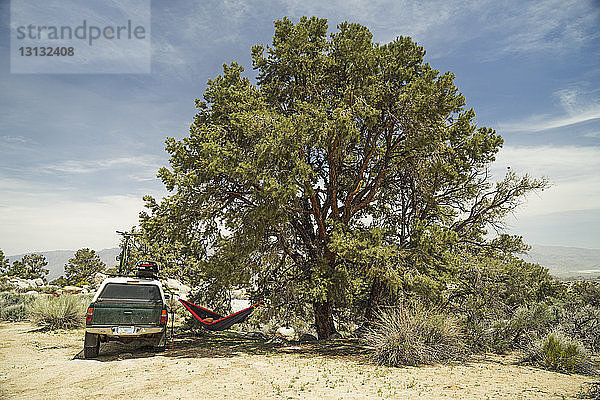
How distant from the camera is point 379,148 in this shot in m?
12.5

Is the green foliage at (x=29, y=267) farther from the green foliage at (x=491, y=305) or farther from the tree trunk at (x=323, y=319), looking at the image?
the green foliage at (x=491, y=305)

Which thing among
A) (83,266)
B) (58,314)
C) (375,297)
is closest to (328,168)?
(375,297)

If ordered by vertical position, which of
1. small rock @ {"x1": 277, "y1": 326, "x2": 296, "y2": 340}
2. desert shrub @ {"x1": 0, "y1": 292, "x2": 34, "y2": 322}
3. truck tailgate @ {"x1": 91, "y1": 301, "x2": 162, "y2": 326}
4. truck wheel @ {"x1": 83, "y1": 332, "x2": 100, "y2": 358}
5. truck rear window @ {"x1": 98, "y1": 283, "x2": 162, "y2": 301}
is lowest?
small rock @ {"x1": 277, "y1": 326, "x2": 296, "y2": 340}

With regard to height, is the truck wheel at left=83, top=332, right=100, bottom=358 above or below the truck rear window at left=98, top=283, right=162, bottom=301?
below

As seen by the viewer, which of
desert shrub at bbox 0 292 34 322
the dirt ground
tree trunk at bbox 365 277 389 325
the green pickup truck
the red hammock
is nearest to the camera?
the dirt ground

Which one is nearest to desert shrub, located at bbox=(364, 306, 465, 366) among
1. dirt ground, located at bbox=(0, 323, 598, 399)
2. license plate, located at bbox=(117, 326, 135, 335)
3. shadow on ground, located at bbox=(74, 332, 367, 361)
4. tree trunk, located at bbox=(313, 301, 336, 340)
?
dirt ground, located at bbox=(0, 323, 598, 399)

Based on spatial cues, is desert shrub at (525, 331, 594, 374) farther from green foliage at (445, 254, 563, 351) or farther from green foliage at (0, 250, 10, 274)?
green foliage at (0, 250, 10, 274)

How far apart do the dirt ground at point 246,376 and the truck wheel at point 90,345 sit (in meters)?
0.19

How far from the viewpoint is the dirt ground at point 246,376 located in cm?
622

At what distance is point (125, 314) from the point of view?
886 centimetres

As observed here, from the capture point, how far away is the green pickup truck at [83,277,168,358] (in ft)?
28.4

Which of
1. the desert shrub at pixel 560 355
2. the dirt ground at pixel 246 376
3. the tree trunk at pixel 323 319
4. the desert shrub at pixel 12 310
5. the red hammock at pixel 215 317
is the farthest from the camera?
the desert shrub at pixel 12 310

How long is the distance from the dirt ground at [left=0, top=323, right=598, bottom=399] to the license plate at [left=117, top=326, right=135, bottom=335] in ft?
2.06

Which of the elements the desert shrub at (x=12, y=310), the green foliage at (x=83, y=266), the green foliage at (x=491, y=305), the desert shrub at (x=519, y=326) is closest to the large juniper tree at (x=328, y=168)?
the green foliage at (x=491, y=305)
